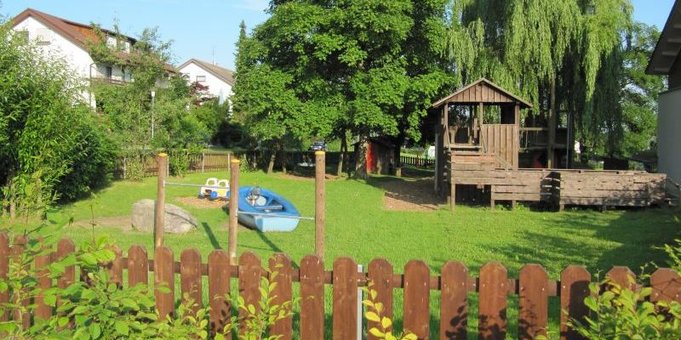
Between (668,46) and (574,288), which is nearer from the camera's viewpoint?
(574,288)

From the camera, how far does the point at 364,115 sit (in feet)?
92.5

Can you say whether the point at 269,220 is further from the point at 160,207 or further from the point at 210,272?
the point at 210,272

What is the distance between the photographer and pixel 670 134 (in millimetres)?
20797

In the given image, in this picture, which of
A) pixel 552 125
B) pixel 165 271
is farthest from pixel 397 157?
pixel 165 271

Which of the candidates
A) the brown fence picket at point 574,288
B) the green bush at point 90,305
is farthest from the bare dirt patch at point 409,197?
the green bush at point 90,305

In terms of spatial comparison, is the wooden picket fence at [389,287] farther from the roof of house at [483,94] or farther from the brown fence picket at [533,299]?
the roof of house at [483,94]

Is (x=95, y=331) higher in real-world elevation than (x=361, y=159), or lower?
lower

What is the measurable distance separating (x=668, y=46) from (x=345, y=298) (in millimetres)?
19605

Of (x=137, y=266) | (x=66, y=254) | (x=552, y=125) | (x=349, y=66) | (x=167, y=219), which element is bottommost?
(x=167, y=219)

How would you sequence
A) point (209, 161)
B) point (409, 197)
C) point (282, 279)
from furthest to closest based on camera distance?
point (209, 161)
point (409, 197)
point (282, 279)

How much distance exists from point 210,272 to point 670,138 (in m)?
20.6

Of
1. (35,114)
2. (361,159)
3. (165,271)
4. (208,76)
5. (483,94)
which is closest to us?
(165,271)

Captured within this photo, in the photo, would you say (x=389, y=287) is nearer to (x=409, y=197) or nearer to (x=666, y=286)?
(x=666, y=286)

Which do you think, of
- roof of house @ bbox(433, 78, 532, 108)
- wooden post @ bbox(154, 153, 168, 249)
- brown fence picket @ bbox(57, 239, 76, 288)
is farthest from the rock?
roof of house @ bbox(433, 78, 532, 108)
